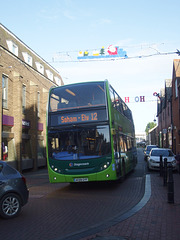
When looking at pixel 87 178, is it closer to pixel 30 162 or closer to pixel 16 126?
pixel 16 126

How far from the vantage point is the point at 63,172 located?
10641mm

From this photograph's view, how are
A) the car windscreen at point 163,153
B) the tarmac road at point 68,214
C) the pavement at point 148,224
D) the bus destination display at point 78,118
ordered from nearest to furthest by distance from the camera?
the pavement at point 148,224 → the tarmac road at point 68,214 → the bus destination display at point 78,118 → the car windscreen at point 163,153

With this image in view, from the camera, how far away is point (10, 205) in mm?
6855

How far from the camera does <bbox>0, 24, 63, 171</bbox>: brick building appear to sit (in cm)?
1964

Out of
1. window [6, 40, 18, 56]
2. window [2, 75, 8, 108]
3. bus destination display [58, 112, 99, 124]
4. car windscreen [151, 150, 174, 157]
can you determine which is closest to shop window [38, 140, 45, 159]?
window [2, 75, 8, 108]

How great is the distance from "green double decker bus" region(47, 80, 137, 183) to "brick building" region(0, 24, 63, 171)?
838 cm

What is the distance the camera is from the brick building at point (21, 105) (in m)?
19.6

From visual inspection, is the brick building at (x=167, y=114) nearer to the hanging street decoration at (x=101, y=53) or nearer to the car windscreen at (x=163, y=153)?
the hanging street decoration at (x=101, y=53)

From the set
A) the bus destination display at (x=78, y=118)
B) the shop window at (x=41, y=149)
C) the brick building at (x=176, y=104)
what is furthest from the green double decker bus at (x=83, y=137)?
the brick building at (x=176, y=104)

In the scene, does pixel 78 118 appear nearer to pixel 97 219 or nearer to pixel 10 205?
pixel 10 205

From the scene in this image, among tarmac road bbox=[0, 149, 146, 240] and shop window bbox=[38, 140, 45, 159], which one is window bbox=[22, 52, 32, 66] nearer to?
shop window bbox=[38, 140, 45, 159]

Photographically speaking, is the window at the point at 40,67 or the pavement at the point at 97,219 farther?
the window at the point at 40,67

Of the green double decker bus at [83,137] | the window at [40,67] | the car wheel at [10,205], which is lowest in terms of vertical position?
the car wheel at [10,205]

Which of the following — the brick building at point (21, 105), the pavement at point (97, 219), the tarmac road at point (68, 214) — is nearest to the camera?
the pavement at point (97, 219)
